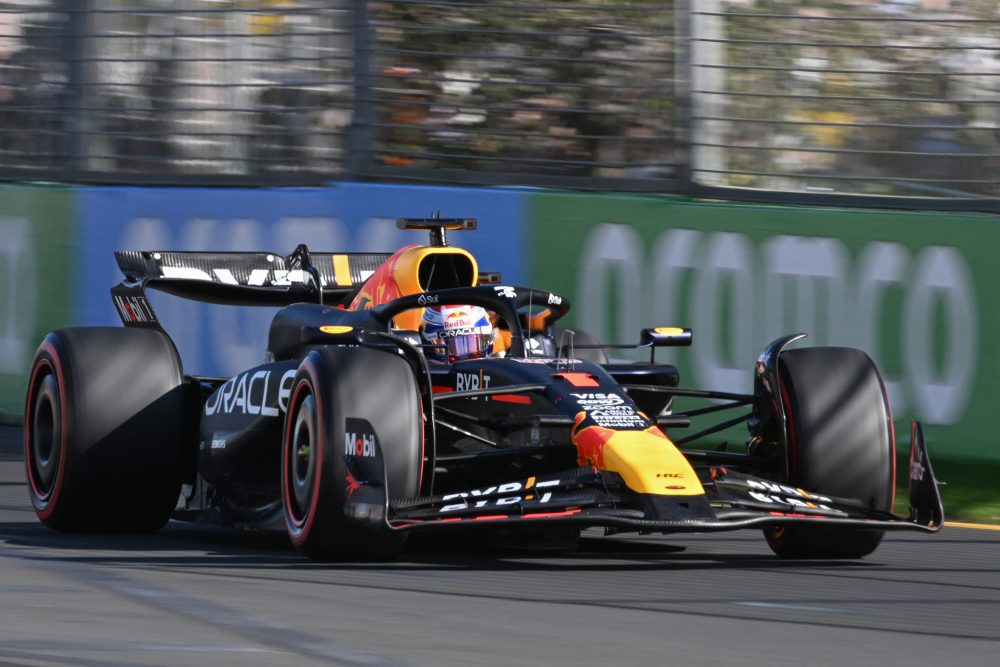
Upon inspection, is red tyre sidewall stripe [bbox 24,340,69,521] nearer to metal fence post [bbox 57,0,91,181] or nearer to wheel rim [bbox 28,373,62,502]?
wheel rim [bbox 28,373,62,502]

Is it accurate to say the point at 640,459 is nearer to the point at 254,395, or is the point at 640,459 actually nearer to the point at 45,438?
the point at 254,395

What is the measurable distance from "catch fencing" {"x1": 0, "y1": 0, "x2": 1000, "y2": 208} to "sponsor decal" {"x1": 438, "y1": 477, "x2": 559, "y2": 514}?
13.6 ft

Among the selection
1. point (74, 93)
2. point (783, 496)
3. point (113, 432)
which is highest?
point (74, 93)

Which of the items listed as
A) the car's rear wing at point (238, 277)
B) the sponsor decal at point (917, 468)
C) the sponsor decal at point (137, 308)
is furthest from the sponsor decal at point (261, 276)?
the sponsor decal at point (917, 468)

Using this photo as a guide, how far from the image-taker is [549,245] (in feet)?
35.2

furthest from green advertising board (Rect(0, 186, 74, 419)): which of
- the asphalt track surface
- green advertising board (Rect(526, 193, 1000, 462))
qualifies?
the asphalt track surface

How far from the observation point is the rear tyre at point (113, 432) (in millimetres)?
7773

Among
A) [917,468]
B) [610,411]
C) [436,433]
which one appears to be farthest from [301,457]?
[917,468]

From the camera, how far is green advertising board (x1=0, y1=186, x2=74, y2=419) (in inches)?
480

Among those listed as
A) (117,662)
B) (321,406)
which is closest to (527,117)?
(321,406)

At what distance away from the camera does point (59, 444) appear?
7867 millimetres

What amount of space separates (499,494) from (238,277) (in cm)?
324

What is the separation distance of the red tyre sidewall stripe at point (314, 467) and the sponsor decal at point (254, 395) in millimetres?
180

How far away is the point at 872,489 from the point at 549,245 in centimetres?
394
